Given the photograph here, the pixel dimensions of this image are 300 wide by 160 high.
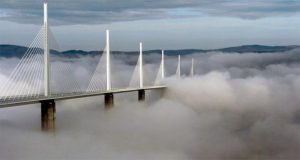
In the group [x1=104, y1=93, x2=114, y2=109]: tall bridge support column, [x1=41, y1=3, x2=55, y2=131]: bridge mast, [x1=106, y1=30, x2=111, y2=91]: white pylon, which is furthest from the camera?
[x1=104, y1=93, x2=114, y2=109]: tall bridge support column

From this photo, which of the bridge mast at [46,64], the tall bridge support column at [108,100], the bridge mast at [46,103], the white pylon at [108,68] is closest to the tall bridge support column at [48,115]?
the bridge mast at [46,103]

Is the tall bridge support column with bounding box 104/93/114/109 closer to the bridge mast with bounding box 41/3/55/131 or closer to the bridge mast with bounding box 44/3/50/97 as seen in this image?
the bridge mast with bounding box 41/3/55/131

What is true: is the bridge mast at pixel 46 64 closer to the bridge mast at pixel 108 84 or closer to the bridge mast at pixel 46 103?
the bridge mast at pixel 46 103

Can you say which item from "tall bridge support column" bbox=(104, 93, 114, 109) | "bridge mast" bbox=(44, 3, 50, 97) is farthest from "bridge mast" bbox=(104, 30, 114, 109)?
"bridge mast" bbox=(44, 3, 50, 97)

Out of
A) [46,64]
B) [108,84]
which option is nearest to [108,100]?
[108,84]

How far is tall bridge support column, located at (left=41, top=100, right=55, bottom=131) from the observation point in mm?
54250

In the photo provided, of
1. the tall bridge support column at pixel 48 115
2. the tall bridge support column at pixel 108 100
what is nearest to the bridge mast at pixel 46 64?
the tall bridge support column at pixel 48 115

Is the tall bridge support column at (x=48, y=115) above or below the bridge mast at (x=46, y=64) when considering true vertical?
below

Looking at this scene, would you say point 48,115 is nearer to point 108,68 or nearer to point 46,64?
point 46,64

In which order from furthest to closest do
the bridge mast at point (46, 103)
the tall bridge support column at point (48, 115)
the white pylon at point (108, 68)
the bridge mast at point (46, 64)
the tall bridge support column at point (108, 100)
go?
1. the tall bridge support column at point (108, 100)
2. the white pylon at point (108, 68)
3. the tall bridge support column at point (48, 115)
4. the bridge mast at point (46, 103)
5. the bridge mast at point (46, 64)

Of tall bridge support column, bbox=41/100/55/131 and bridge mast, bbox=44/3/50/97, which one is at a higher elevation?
bridge mast, bbox=44/3/50/97

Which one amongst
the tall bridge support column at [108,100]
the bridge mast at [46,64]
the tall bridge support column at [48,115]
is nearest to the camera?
the bridge mast at [46,64]

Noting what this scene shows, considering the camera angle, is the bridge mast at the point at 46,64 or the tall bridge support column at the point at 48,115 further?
the tall bridge support column at the point at 48,115

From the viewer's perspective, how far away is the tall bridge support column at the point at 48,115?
5425 centimetres
